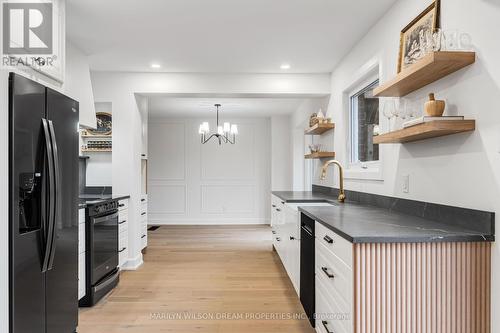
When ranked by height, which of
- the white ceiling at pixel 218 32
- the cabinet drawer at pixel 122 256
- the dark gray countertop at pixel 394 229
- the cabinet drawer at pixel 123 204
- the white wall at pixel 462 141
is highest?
the white ceiling at pixel 218 32

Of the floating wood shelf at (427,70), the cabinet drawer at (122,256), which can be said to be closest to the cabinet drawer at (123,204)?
the cabinet drawer at (122,256)

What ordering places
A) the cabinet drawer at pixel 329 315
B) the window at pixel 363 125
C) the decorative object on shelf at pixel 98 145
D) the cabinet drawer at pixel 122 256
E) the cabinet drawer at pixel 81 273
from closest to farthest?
the cabinet drawer at pixel 329 315 < the cabinet drawer at pixel 81 273 < the window at pixel 363 125 < the cabinet drawer at pixel 122 256 < the decorative object on shelf at pixel 98 145

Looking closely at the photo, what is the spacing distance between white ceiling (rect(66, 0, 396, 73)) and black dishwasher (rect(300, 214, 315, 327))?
160 centimetres

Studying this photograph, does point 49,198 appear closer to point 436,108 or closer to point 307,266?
point 307,266

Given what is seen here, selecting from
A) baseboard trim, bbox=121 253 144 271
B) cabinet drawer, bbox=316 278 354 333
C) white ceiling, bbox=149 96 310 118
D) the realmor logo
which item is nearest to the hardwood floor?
baseboard trim, bbox=121 253 144 271

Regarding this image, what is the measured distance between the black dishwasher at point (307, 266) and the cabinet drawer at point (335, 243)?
0.23 meters

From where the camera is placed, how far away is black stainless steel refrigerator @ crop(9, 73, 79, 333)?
1.72 metres

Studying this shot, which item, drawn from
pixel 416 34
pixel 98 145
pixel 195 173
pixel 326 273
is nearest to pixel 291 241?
pixel 326 273

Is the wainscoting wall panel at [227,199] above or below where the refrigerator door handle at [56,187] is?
below

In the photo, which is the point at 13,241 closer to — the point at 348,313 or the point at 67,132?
the point at 67,132

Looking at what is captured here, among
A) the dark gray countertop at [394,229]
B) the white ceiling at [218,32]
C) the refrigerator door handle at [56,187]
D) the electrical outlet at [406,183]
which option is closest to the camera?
the dark gray countertop at [394,229]

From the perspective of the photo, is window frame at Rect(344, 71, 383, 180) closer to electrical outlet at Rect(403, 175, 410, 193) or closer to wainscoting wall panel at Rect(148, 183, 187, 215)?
electrical outlet at Rect(403, 175, 410, 193)

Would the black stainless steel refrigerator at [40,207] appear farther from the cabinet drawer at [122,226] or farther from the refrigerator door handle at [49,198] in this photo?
the cabinet drawer at [122,226]

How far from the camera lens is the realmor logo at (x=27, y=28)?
72.0 inches
